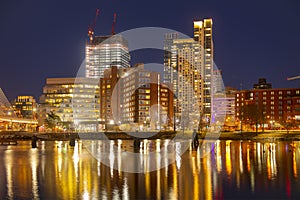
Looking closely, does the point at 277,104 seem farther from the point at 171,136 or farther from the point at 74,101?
the point at 74,101

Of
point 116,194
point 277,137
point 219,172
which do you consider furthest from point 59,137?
point 116,194

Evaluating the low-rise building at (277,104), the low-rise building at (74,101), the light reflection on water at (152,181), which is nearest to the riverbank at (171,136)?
the low-rise building at (277,104)

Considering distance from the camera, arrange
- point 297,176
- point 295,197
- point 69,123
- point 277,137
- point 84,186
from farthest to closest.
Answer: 1. point 69,123
2. point 277,137
3. point 297,176
4. point 84,186
5. point 295,197

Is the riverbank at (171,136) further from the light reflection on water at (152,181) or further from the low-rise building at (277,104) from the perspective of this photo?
the light reflection on water at (152,181)

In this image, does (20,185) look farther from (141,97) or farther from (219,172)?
(141,97)

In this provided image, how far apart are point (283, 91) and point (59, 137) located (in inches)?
3285

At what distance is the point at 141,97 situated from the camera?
529 ft

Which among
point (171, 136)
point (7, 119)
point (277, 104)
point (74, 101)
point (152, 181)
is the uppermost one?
point (74, 101)

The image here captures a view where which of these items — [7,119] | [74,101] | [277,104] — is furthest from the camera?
[74,101]

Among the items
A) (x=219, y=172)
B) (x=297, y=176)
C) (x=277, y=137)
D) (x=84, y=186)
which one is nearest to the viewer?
(x=84, y=186)

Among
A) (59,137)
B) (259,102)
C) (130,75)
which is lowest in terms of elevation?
(59,137)

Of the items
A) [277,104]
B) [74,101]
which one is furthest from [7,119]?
[277,104]

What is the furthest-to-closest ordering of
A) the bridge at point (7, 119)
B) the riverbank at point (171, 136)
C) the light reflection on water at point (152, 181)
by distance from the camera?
the bridge at point (7, 119) < the riverbank at point (171, 136) < the light reflection on water at point (152, 181)

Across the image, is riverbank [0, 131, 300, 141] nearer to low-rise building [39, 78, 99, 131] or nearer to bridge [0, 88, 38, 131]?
bridge [0, 88, 38, 131]
